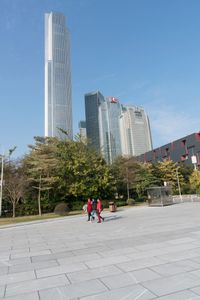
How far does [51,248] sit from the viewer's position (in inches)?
376

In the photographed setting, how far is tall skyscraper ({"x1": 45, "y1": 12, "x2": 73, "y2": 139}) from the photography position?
366 ft

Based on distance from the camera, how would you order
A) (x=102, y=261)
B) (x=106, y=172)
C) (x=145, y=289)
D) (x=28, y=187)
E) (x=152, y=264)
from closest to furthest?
(x=145, y=289)
(x=152, y=264)
(x=102, y=261)
(x=28, y=187)
(x=106, y=172)

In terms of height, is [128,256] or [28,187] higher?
[28,187]

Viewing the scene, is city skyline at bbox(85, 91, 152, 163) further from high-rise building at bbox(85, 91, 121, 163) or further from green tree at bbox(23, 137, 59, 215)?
green tree at bbox(23, 137, 59, 215)

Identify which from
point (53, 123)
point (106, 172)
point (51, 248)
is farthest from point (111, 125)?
point (51, 248)

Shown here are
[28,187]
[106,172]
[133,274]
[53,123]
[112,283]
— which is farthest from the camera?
[53,123]

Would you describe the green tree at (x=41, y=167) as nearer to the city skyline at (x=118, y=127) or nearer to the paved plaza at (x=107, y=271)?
the paved plaza at (x=107, y=271)

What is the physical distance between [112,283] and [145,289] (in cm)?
76

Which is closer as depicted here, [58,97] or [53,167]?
[53,167]

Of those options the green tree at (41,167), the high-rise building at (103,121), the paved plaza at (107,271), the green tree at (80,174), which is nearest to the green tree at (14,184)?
the green tree at (41,167)

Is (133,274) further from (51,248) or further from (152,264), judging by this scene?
(51,248)

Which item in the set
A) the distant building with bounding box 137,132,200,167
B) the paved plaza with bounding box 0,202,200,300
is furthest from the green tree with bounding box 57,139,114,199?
the distant building with bounding box 137,132,200,167

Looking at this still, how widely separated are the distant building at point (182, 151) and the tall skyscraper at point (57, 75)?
1655 inches

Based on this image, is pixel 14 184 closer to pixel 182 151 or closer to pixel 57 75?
pixel 182 151
